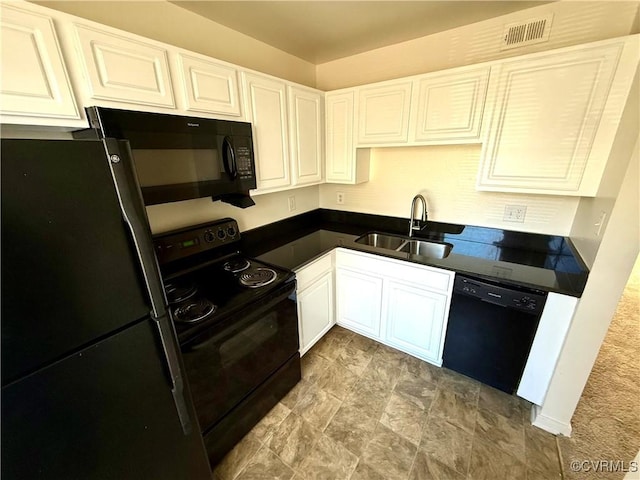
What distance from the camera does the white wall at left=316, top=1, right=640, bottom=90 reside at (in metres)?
1.45

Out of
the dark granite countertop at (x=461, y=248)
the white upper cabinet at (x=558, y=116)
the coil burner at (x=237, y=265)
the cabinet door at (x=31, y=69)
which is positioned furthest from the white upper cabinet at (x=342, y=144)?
the cabinet door at (x=31, y=69)

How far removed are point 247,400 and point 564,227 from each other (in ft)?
7.68

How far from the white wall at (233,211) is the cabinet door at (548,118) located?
1.56 metres

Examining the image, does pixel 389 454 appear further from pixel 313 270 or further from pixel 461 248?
pixel 461 248

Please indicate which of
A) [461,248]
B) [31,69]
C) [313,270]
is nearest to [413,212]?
[461,248]

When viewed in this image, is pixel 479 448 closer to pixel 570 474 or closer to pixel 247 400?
pixel 570 474

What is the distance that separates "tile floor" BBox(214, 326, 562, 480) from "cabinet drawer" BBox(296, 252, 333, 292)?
0.73m

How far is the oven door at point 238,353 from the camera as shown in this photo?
120 centimetres

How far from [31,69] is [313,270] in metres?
1.64

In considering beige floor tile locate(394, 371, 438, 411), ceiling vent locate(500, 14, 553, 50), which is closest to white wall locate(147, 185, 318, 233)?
beige floor tile locate(394, 371, 438, 411)

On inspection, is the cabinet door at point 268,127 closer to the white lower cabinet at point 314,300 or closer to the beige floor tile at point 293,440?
the white lower cabinet at point 314,300

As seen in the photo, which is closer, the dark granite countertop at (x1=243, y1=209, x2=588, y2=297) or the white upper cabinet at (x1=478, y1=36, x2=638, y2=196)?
the white upper cabinet at (x1=478, y1=36, x2=638, y2=196)

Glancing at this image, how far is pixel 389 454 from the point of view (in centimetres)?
147

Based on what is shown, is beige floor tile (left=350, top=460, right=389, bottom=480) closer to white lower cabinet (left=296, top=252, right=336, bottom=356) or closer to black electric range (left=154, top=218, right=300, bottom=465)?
black electric range (left=154, top=218, right=300, bottom=465)
